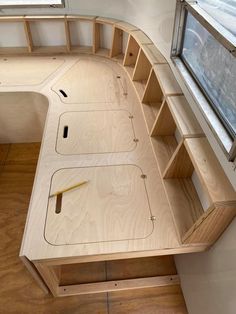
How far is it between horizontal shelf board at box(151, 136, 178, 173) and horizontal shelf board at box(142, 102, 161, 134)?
97 mm

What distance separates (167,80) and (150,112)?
306 mm

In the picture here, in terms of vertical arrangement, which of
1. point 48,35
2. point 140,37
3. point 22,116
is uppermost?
point 140,37

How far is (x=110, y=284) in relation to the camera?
53.6 inches

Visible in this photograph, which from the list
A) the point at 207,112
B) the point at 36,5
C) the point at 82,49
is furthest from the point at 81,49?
the point at 207,112

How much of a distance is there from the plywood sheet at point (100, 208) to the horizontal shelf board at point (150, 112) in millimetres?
353

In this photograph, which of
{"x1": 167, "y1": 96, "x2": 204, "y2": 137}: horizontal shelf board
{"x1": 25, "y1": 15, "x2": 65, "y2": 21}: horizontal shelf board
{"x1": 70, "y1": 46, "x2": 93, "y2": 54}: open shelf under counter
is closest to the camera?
{"x1": 167, "y1": 96, "x2": 204, "y2": 137}: horizontal shelf board

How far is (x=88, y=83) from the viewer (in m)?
1.90

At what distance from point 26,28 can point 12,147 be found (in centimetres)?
109

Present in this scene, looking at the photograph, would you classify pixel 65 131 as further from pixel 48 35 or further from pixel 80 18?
pixel 48 35

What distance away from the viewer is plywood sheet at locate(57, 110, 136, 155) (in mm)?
1342

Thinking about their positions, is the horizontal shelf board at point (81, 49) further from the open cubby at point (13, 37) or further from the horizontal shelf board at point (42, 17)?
the open cubby at point (13, 37)

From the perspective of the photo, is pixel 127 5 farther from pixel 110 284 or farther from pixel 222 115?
pixel 110 284

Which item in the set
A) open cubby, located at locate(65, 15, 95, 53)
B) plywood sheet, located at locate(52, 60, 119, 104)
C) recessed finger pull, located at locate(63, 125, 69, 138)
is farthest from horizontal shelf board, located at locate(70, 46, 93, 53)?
recessed finger pull, located at locate(63, 125, 69, 138)

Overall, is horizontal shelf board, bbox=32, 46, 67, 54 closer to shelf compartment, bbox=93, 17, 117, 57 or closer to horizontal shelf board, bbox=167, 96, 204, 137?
shelf compartment, bbox=93, 17, 117, 57
